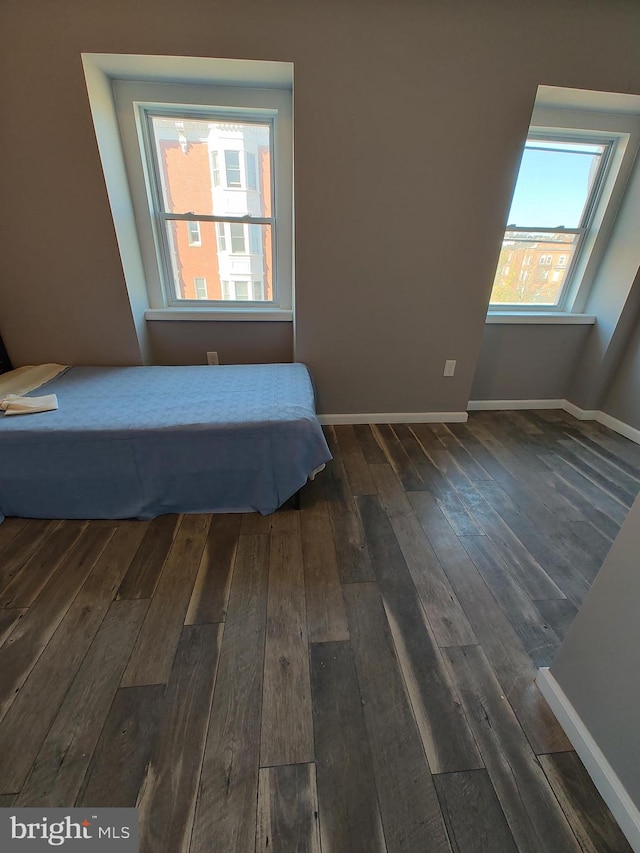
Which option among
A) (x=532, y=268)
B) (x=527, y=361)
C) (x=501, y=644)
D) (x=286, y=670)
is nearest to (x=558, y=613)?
(x=501, y=644)

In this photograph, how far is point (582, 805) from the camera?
0.82 meters

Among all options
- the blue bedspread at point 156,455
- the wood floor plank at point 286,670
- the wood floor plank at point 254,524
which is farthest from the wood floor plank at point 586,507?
the wood floor plank at point 254,524

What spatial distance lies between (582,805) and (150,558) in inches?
61.6

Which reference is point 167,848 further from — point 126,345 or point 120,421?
point 126,345

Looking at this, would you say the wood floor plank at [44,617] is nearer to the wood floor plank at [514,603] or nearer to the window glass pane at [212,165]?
the wood floor plank at [514,603]

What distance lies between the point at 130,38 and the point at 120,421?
188 centimetres

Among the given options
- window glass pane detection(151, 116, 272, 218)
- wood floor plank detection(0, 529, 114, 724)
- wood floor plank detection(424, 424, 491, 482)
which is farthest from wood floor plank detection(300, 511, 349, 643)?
window glass pane detection(151, 116, 272, 218)

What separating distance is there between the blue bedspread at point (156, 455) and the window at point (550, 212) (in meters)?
2.18

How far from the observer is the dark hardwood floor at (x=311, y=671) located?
807 millimetres

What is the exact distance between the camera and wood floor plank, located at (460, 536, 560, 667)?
1.17 meters

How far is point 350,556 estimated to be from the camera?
1502mm

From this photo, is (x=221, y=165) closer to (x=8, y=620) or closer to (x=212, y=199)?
(x=212, y=199)

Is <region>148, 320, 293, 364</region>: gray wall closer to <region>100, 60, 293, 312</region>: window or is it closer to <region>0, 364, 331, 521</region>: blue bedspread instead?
<region>100, 60, 293, 312</region>: window

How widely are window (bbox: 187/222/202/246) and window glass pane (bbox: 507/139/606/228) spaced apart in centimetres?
218
